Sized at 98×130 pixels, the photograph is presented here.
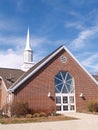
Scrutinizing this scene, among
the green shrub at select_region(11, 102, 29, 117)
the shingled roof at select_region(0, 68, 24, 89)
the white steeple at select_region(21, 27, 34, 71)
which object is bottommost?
the green shrub at select_region(11, 102, 29, 117)

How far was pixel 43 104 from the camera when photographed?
1050 inches

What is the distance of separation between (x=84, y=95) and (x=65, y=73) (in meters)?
4.17

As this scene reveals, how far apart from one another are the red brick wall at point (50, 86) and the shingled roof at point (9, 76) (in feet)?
10.4

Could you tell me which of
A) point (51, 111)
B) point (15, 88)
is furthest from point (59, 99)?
point (15, 88)

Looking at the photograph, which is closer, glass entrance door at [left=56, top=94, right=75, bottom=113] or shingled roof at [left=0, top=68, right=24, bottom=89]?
glass entrance door at [left=56, top=94, right=75, bottom=113]

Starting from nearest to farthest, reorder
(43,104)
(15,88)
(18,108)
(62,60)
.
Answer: (18,108)
(15,88)
(43,104)
(62,60)

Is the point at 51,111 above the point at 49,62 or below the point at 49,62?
below

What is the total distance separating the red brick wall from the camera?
25969mm

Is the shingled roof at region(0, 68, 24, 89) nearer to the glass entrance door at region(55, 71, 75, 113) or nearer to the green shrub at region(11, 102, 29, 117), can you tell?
the green shrub at region(11, 102, 29, 117)

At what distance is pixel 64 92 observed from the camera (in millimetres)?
28906

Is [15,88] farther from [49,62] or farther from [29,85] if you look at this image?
[49,62]

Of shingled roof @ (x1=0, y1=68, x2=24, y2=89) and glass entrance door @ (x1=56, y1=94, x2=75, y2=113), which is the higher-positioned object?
shingled roof @ (x1=0, y1=68, x2=24, y2=89)

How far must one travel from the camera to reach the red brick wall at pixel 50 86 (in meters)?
26.0

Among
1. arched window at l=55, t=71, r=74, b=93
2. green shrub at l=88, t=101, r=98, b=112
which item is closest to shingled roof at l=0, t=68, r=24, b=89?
arched window at l=55, t=71, r=74, b=93
